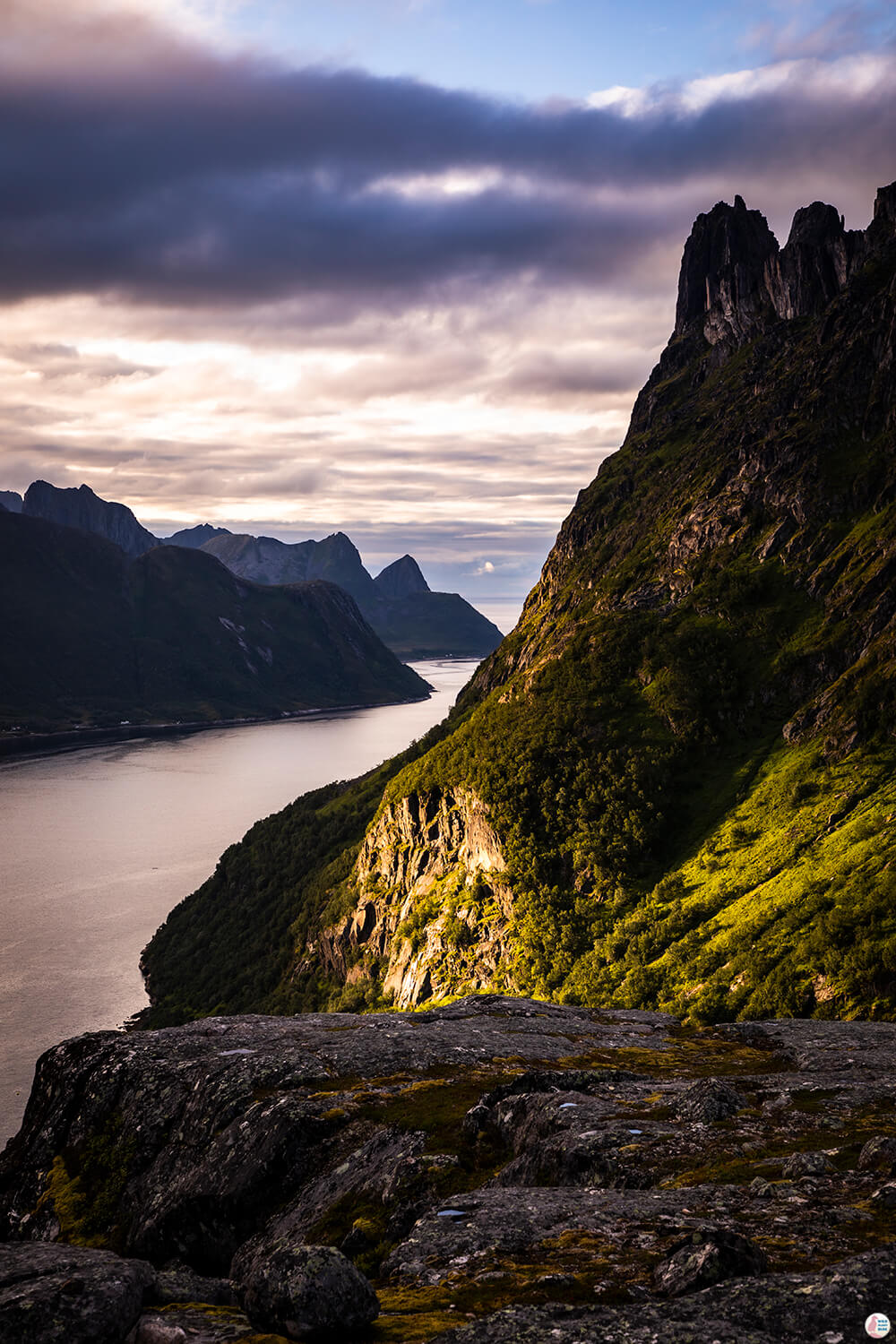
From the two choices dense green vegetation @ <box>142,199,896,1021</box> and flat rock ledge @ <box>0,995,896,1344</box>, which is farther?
dense green vegetation @ <box>142,199,896,1021</box>

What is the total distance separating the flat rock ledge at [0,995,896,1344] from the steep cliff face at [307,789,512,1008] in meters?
83.3

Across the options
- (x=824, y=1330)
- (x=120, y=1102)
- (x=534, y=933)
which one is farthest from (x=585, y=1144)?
(x=534, y=933)

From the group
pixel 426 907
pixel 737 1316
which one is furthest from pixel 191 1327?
pixel 426 907

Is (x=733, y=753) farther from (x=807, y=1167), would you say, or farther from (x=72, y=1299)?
(x=72, y=1299)

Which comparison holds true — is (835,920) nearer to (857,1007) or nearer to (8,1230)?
(857,1007)

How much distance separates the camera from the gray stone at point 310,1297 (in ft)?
54.7

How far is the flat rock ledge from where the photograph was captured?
663 inches

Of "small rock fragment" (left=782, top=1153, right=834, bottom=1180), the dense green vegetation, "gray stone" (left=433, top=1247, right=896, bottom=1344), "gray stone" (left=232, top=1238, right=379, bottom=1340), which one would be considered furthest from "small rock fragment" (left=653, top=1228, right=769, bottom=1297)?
the dense green vegetation

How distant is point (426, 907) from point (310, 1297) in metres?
147

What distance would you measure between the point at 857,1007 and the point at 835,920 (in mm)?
9797

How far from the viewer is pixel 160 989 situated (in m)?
185

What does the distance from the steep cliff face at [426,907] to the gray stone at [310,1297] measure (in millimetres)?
116458

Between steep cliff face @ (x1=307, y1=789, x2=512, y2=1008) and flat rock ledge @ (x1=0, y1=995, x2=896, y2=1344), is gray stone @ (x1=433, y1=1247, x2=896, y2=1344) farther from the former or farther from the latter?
steep cliff face @ (x1=307, y1=789, x2=512, y2=1008)

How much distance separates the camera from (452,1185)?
95.4ft
